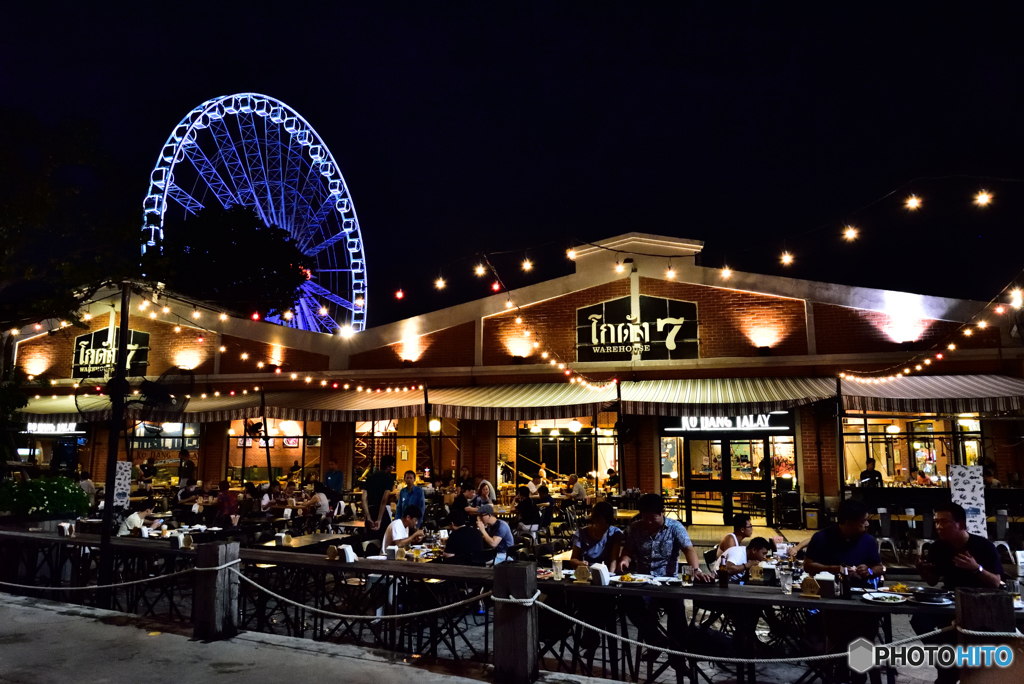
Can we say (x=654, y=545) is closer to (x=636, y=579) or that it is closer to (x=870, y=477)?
(x=636, y=579)

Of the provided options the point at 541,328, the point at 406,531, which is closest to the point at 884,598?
the point at 406,531

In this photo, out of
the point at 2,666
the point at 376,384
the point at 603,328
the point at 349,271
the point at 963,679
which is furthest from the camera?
the point at 349,271

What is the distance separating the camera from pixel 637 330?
17172mm

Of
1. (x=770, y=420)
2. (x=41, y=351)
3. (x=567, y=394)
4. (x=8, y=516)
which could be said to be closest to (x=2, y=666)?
(x=8, y=516)

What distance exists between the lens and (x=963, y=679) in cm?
426

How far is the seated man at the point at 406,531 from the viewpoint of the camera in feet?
28.8

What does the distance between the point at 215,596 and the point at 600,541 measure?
12.4ft

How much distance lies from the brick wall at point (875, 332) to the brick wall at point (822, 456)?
64.6 inches

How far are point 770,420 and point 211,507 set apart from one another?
488 inches

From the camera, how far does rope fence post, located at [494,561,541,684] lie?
538cm

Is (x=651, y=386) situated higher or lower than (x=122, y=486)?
higher

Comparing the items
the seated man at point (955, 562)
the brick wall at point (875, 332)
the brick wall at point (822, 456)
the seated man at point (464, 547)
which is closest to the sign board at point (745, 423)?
the brick wall at point (822, 456)

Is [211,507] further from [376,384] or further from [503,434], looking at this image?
[503,434]

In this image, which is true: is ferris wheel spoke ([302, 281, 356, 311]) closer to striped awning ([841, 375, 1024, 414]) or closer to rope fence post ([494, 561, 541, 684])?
striped awning ([841, 375, 1024, 414])
